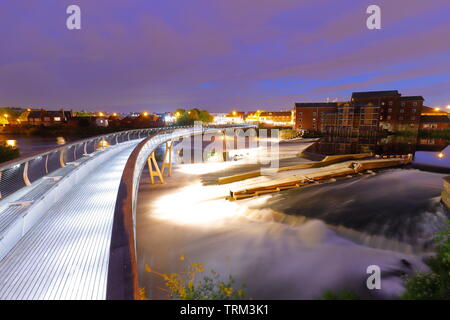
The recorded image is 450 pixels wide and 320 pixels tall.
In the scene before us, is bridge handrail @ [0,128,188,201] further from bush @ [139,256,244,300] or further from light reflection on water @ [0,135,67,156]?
light reflection on water @ [0,135,67,156]

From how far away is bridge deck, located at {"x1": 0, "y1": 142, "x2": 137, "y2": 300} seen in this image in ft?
10.8

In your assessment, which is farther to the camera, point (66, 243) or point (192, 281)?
point (192, 281)

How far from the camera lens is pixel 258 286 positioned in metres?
7.95

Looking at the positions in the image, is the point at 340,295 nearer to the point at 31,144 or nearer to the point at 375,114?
the point at 31,144

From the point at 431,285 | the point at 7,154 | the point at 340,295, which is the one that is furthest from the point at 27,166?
the point at 7,154

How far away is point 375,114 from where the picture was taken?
48.2 metres

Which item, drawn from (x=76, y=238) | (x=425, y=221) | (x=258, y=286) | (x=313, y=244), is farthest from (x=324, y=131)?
(x=76, y=238)

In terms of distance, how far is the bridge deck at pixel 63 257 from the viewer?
10.8ft

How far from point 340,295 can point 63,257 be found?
7.97 metres

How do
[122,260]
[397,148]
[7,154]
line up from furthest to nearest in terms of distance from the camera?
[397,148]
[7,154]
[122,260]

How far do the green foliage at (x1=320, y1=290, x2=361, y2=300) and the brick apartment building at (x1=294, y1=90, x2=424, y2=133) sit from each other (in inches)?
1956

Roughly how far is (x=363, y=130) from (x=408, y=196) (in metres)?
37.4

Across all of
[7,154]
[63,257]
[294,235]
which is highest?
[7,154]
